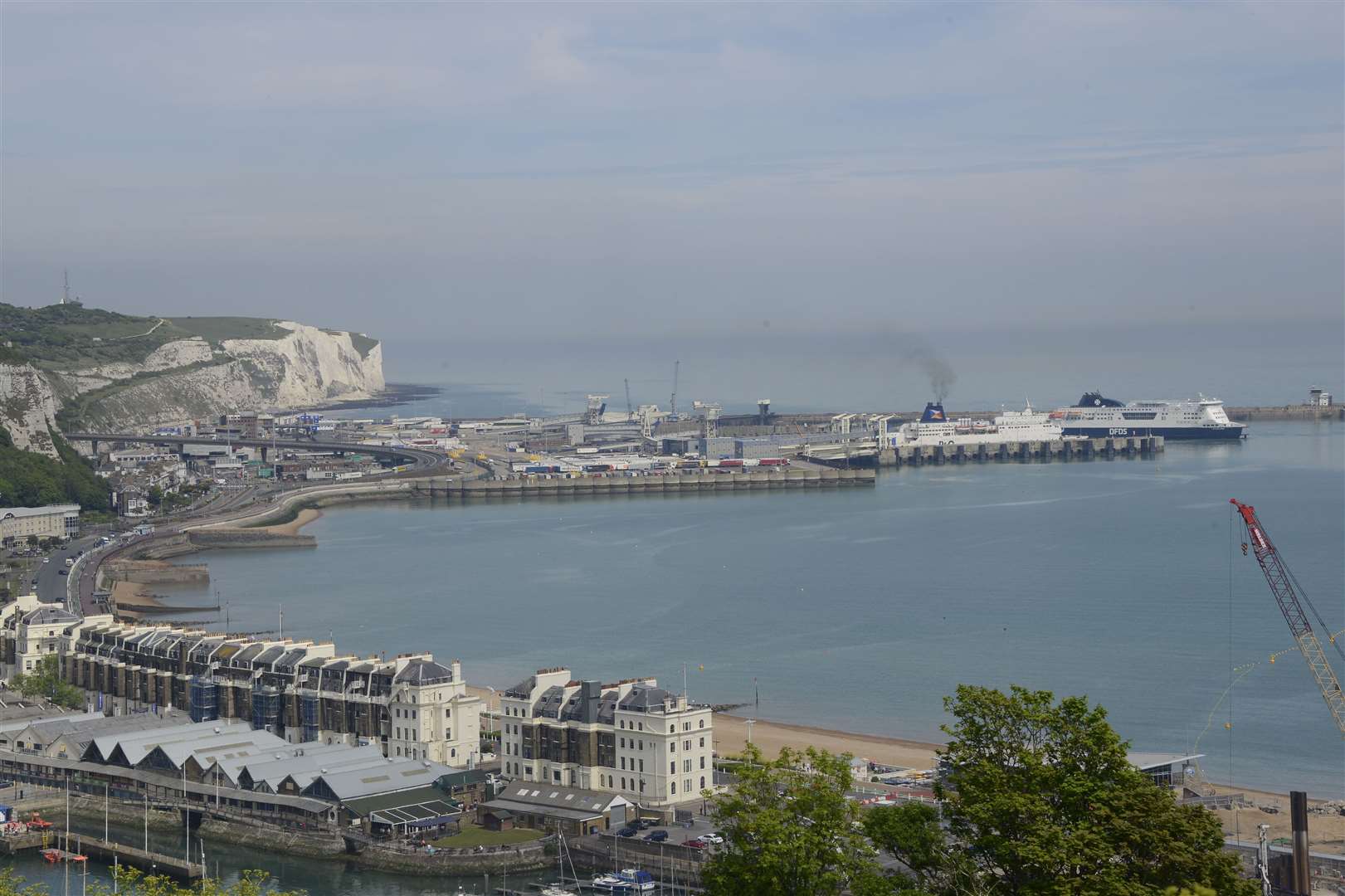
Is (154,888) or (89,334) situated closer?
(154,888)

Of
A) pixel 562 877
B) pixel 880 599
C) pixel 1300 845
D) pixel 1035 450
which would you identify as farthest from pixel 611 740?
pixel 1035 450

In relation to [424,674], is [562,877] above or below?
below

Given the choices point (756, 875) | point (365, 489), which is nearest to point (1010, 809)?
point (756, 875)

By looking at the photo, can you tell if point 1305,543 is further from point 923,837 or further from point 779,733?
point 923,837

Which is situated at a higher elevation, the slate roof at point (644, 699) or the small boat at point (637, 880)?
the slate roof at point (644, 699)

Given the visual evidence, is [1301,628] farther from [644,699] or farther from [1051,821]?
[1051,821]

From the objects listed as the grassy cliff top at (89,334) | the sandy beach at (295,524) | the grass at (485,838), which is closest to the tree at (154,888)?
the grass at (485,838)

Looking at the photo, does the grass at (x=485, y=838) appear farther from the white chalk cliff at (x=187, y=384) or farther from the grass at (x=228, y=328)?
the grass at (x=228, y=328)
